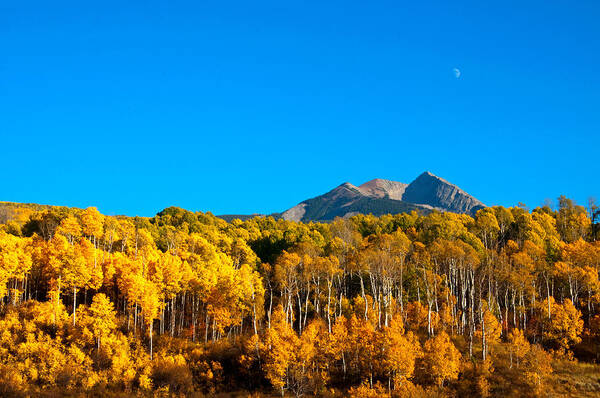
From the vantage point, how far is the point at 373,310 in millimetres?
75562

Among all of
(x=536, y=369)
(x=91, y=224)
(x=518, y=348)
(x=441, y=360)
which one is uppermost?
(x=91, y=224)

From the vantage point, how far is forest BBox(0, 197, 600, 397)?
6069 cm

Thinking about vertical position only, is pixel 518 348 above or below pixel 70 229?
below

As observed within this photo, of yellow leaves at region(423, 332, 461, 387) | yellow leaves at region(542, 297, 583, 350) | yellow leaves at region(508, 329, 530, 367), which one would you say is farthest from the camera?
yellow leaves at region(542, 297, 583, 350)

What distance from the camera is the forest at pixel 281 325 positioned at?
199ft

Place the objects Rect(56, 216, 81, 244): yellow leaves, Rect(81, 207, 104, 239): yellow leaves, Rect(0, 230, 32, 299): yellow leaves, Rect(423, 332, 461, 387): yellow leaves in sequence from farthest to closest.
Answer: Rect(81, 207, 104, 239): yellow leaves → Rect(56, 216, 81, 244): yellow leaves → Rect(0, 230, 32, 299): yellow leaves → Rect(423, 332, 461, 387): yellow leaves

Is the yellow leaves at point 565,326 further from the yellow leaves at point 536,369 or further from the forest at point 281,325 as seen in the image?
the yellow leaves at point 536,369

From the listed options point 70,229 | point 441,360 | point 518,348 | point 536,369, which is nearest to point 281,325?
point 441,360

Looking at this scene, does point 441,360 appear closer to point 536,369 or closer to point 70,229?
point 536,369

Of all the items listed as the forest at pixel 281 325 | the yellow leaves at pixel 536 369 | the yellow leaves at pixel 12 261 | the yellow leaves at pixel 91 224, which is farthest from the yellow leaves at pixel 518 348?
the yellow leaves at pixel 91 224

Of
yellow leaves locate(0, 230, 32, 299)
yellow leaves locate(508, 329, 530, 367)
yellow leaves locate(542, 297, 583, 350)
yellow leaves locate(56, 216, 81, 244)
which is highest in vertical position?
yellow leaves locate(56, 216, 81, 244)

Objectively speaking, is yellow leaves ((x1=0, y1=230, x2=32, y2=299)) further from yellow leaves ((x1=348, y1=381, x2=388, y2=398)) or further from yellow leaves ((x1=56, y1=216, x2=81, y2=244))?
yellow leaves ((x1=348, y1=381, x2=388, y2=398))

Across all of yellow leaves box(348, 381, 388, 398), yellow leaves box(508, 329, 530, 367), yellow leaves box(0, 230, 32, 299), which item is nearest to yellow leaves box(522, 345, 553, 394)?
yellow leaves box(508, 329, 530, 367)

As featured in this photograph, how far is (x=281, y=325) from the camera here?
224 feet
